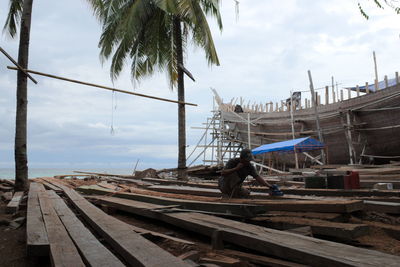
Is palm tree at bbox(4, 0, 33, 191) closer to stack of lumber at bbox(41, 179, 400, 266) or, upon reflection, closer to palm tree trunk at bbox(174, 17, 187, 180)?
stack of lumber at bbox(41, 179, 400, 266)

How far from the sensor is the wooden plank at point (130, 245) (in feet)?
8.72

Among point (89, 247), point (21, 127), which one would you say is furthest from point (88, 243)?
point (21, 127)

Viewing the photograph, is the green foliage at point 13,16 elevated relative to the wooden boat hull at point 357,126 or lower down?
elevated

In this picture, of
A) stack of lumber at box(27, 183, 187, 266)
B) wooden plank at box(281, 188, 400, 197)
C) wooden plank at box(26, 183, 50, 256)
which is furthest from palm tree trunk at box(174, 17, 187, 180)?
stack of lumber at box(27, 183, 187, 266)

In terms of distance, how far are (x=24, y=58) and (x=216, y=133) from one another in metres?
21.1

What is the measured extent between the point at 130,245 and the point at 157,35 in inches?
525

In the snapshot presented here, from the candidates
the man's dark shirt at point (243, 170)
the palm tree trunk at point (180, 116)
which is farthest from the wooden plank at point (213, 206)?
the palm tree trunk at point (180, 116)

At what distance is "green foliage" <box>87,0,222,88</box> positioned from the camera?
43.1ft

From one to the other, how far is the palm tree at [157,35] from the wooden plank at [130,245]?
365 inches

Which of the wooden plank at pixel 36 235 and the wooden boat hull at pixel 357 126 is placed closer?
the wooden plank at pixel 36 235

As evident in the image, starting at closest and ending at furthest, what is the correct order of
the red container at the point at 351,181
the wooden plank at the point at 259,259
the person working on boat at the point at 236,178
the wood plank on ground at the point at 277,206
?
the wooden plank at the point at 259,259, the wood plank on ground at the point at 277,206, the person working on boat at the point at 236,178, the red container at the point at 351,181

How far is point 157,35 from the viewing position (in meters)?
15.1

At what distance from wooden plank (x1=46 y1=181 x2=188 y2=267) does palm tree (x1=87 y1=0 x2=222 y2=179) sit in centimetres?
928

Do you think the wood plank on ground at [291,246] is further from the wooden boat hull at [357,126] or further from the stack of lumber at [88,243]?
the wooden boat hull at [357,126]
